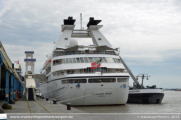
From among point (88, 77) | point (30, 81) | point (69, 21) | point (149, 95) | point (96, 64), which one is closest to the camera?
point (88, 77)

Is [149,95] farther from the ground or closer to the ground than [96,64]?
closer to the ground

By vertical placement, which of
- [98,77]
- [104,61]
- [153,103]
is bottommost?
[153,103]

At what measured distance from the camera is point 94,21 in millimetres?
41562

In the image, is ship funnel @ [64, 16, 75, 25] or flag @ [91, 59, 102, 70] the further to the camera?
ship funnel @ [64, 16, 75, 25]

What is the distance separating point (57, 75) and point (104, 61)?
6.78m

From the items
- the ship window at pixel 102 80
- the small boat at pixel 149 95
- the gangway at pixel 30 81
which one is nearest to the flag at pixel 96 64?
the ship window at pixel 102 80

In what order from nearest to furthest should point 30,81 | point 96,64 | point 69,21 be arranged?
point 96,64 → point 30,81 → point 69,21

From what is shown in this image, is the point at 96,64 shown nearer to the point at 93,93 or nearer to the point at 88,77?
the point at 88,77

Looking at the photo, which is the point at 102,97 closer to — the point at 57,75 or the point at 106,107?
the point at 106,107

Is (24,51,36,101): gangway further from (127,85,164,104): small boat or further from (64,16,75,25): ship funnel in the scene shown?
(127,85,164,104): small boat

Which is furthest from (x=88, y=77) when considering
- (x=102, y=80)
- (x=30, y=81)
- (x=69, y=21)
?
(x=69, y=21)

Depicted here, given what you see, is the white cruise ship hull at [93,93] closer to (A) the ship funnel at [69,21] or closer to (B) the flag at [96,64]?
(B) the flag at [96,64]

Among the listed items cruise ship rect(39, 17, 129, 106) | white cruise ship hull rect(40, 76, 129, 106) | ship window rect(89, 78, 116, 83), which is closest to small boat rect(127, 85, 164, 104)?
cruise ship rect(39, 17, 129, 106)

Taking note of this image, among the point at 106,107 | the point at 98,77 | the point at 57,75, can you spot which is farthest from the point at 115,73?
the point at 57,75
